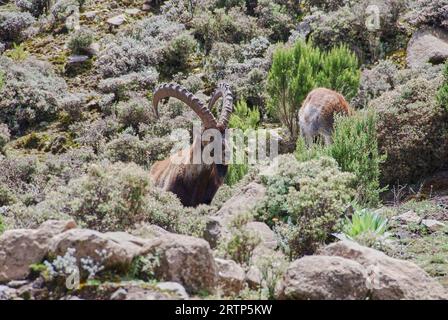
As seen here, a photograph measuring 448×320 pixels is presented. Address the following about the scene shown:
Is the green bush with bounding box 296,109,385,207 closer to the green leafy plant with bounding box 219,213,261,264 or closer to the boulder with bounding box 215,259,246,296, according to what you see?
the green leafy plant with bounding box 219,213,261,264

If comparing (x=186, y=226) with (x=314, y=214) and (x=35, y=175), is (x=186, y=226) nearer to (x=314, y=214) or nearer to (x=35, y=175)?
(x=314, y=214)

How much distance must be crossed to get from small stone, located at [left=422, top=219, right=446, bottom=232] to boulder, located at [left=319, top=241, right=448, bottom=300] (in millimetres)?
2547

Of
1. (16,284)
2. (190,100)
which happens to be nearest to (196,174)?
(190,100)

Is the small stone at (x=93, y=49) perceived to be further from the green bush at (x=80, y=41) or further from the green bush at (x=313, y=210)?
the green bush at (x=313, y=210)

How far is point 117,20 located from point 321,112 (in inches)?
454

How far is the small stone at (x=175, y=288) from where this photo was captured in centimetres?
511

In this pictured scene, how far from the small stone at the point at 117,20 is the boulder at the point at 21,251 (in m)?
16.6

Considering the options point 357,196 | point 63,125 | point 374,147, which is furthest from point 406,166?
point 63,125

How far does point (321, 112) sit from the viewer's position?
11.7 meters

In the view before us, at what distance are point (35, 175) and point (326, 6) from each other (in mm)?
10381

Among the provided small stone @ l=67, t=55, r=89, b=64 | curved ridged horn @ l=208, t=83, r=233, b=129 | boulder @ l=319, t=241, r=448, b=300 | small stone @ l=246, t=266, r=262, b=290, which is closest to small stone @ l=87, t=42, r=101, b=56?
small stone @ l=67, t=55, r=89, b=64

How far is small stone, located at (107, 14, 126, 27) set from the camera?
21547 mm

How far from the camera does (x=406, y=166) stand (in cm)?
1086

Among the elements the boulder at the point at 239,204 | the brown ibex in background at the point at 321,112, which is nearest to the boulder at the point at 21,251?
the boulder at the point at 239,204
